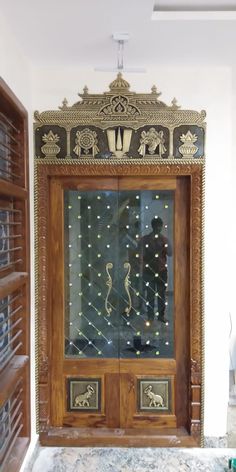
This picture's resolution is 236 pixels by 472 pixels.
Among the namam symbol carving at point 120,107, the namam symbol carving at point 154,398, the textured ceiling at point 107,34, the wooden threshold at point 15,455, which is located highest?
the textured ceiling at point 107,34

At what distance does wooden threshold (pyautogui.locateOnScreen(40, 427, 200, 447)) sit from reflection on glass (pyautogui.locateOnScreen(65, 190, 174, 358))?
0.55 metres

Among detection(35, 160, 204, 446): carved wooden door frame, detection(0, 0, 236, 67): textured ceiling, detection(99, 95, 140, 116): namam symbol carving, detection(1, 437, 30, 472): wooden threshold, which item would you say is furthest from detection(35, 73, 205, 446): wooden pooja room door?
detection(0, 0, 236, 67): textured ceiling

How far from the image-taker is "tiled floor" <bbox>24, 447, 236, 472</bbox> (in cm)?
250

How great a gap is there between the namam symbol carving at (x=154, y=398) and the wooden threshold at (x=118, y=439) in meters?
0.19

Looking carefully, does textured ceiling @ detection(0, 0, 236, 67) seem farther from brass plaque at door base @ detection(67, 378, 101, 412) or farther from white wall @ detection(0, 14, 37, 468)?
brass plaque at door base @ detection(67, 378, 101, 412)

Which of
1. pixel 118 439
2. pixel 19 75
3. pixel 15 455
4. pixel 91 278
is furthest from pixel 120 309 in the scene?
pixel 19 75

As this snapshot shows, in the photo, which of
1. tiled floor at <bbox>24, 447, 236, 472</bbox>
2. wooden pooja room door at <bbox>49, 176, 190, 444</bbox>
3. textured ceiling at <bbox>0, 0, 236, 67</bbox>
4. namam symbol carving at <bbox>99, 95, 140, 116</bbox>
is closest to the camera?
textured ceiling at <bbox>0, 0, 236, 67</bbox>

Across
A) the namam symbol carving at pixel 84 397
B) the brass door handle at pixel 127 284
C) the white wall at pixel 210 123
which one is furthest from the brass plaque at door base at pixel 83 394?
the white wall at pixel 210 123

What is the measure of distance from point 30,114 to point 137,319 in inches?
64.0

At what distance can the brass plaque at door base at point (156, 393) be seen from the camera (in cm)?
279

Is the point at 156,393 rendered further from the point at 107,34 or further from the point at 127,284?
the point at 107,34

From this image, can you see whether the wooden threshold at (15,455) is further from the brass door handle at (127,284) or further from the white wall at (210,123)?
the white wall at (210,123)

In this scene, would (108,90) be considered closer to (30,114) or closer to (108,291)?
(30,114)

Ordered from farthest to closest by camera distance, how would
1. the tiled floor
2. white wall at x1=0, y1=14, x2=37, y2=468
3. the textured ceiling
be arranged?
the tiled floor, white wall at x1=0, y1=14, x2=37, y2=468, the textured ceiling
